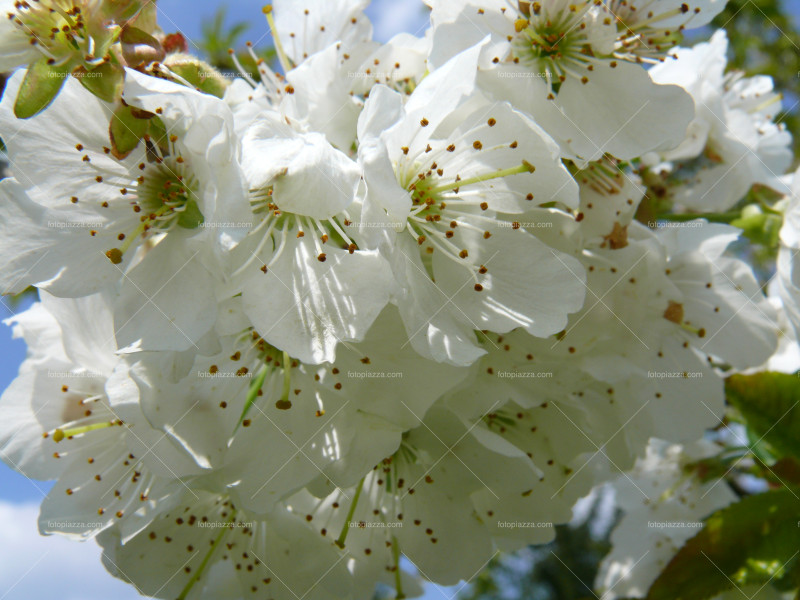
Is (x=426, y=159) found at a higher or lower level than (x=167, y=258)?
higher

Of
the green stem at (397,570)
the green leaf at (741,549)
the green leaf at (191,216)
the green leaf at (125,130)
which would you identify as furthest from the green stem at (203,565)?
the green leaf at (741,549)

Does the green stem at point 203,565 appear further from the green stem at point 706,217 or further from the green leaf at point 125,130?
the green stem at point 706,217

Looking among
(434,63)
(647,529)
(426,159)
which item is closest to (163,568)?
(426,159)

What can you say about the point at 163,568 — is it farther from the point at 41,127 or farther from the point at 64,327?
the point at 41,127

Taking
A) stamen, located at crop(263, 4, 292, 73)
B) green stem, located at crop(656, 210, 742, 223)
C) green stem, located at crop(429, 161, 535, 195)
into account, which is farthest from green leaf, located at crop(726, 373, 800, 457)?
stamen, located at crop(263, 4, 292, 73)

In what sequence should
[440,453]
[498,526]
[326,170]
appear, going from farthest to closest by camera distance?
1. [498,526]
2. [440,453]
3. [326,170]

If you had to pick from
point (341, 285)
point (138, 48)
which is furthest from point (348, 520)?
point (138, 48)
